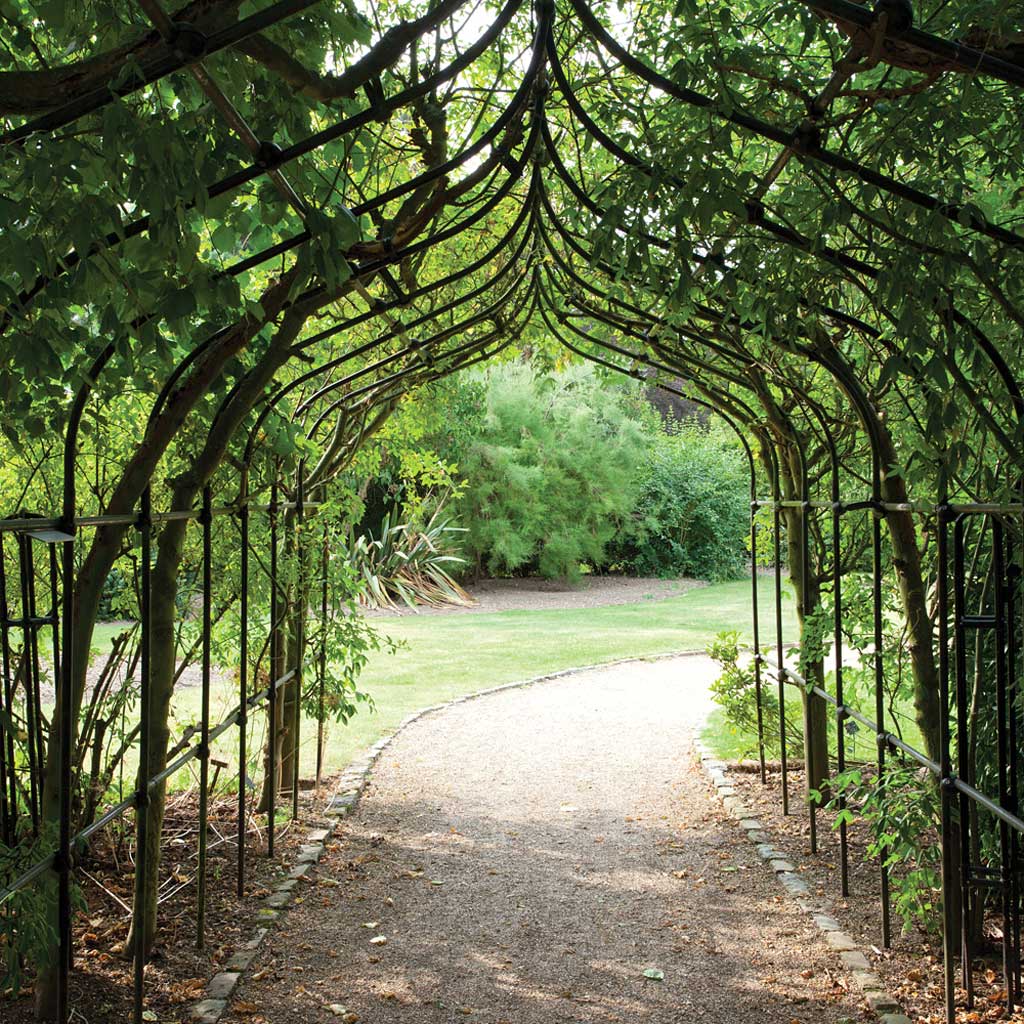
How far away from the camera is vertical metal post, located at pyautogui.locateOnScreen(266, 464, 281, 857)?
4.72m

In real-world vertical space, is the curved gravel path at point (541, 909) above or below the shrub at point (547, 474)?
below

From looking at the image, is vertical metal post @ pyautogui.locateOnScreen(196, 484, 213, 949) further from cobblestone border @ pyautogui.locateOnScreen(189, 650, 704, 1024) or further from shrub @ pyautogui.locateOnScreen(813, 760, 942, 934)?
shrub @ pyautogui.locateOnScreen(813, 760, 942, 934)

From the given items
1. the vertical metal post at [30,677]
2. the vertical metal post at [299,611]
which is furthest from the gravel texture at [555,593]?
the vertical metal post at [30,677]

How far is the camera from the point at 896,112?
103 inches

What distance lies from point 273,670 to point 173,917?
48.2 inches

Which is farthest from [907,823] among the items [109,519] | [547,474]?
[547,474]

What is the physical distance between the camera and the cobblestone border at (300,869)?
137 inches

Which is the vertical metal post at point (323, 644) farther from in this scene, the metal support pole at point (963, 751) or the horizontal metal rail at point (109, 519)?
the metal support pole at point (963, 751)

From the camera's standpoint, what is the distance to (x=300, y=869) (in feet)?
15.8

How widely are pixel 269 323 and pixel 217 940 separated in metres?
2.27

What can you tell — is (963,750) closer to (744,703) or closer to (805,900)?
(805,900)

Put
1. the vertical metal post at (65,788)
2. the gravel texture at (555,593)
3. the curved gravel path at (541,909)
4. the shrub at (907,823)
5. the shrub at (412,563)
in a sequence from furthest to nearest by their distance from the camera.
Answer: the gravel texture at (555,593) → the shrub at (412,563) → the curved gravel path at (541,909) → the shrub at (907,823) → the vertical metal post at (65,788)

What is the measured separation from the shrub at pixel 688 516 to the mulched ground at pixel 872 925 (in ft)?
43.2

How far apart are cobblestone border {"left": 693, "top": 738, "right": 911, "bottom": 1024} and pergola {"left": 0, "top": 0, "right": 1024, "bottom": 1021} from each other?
19 centimetres
